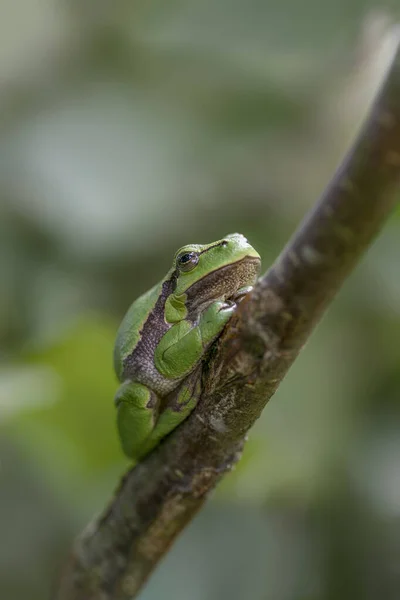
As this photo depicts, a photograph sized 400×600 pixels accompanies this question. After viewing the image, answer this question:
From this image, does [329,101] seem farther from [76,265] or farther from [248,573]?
[248,573]

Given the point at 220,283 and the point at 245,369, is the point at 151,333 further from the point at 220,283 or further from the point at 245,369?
the point at 245,369

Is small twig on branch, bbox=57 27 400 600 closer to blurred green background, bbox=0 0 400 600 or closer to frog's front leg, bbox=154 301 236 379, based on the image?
frog's front leg, bbox=154 301 236 379

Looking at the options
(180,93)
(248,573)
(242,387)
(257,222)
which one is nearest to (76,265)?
(257,222)

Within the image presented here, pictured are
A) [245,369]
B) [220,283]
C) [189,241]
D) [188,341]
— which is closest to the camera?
[245,369]

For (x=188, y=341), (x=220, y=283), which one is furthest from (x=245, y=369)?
(x=220, y=283)

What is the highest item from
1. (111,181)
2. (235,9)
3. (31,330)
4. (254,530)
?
(235,9)

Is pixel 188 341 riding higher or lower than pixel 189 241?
lower

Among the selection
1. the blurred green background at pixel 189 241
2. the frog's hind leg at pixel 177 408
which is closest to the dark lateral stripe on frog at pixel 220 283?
the frog's hind leg at pixel 177 408

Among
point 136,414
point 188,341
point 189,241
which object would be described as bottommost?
point 136,414
